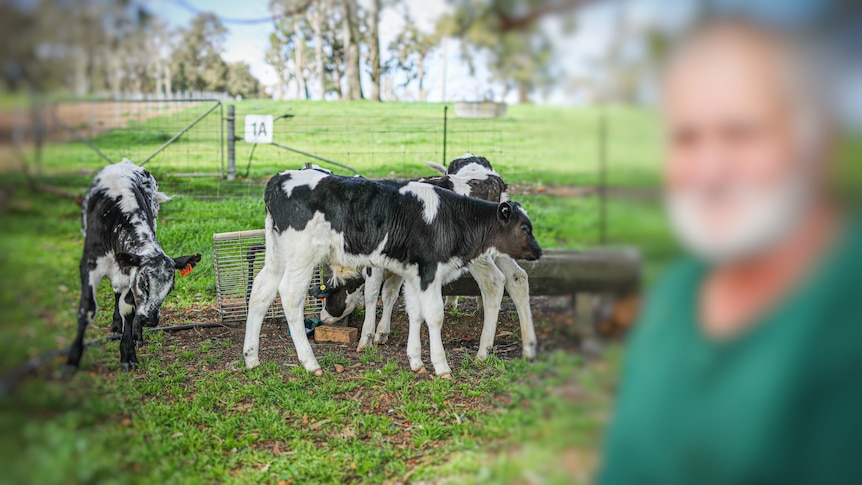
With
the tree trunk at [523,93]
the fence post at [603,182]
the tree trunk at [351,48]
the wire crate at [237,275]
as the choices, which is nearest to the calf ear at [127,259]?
the wire crate at [237,275]

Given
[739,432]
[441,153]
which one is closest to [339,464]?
[739,432]

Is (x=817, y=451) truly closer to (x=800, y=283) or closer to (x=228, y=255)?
(x=800, y=283)

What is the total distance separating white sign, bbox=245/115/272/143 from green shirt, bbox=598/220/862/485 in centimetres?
683

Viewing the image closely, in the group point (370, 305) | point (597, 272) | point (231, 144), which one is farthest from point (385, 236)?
point (597, 272)

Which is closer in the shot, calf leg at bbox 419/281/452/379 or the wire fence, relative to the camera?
the wire fence

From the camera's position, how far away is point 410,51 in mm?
5199

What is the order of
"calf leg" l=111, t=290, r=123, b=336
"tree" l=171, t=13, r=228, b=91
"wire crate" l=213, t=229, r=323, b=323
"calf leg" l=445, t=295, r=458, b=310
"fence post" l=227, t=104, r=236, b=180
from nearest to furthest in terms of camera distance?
1. "tree" l=171, t=13, r=228, b=91
2. "fence post" l=227, t=104, r=236, b=180
3. "calf leg" l=111, t=290, r=123, b=336
4. "wire crate" l=213, t=229, r=323, b=323
5. "calf leg" l=445, t=295, r=458, b=310

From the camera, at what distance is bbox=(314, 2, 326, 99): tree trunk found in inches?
198

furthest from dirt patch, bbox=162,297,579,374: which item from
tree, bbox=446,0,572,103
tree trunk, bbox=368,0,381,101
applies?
tree, bbox=446,0,572,103

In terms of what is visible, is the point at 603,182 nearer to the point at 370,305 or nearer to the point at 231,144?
the point at 370,305

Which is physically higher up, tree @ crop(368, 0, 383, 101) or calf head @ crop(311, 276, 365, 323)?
tree @ crop(368, 0, 383, 101)

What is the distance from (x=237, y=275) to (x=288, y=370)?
2.58 m

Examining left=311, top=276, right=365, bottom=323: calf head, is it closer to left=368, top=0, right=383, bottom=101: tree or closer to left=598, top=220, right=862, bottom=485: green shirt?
left=368, top=0, right=383, bottom=101: tree

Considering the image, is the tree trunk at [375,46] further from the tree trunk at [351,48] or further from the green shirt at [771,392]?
the green shirt at [771,392]
